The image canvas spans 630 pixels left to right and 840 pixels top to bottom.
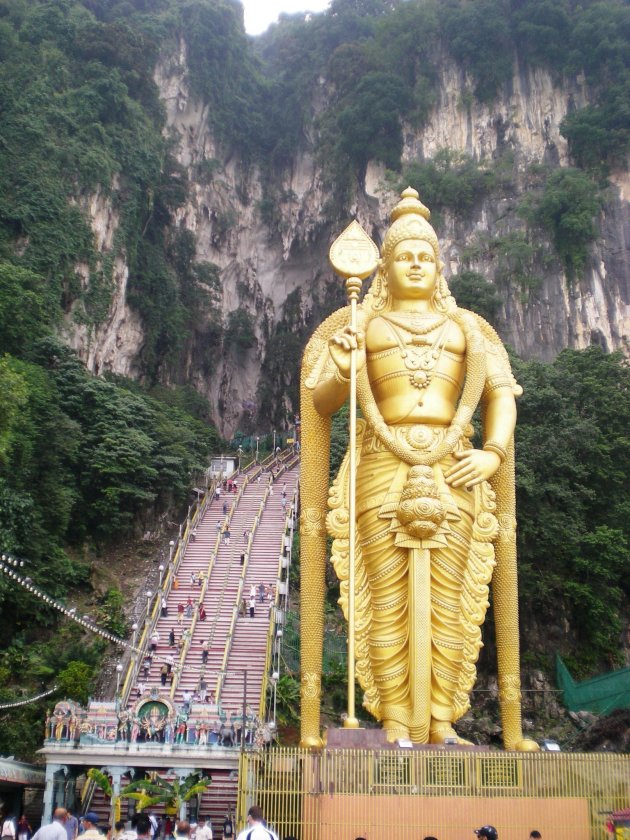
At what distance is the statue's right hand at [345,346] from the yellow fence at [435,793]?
2.92 metres

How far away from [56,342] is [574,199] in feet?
50.9

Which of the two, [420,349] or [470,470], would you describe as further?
[420,349]

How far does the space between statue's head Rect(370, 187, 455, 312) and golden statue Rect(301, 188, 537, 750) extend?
0.01 m

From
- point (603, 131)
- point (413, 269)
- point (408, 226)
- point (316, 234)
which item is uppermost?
point (316, 234)

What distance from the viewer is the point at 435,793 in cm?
576

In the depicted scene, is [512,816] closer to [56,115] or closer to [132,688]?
[132,688]

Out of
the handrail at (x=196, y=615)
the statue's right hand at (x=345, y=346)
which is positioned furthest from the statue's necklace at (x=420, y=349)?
the handrail at (x=196, y=615)

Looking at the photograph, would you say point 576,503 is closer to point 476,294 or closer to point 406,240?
point 406,240

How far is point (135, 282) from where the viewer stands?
2748 centimetres

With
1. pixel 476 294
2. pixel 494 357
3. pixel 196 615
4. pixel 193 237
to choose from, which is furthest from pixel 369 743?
pixel 193 237

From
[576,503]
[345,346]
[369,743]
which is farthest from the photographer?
[576,503]

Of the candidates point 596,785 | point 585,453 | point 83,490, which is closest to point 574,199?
point 585,453

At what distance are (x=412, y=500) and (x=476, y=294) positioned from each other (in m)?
19.5

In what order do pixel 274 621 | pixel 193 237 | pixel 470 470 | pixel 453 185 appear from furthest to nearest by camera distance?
pixel 193 237 → pixel 453 185 → pixel 274 621 → pixel 470 470
